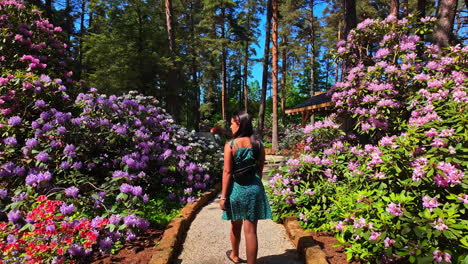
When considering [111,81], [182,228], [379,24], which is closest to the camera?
[182,228]

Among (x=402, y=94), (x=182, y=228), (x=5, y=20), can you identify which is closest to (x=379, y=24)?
(x=402, y=94)

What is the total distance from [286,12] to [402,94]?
19.5 metres

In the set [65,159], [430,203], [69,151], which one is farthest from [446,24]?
[65,159]

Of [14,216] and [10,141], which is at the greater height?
[10,141]

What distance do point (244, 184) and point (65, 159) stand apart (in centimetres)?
266

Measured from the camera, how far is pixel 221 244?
132 inches

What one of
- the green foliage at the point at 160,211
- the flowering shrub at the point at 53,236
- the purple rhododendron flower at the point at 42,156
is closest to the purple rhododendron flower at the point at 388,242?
the flowering shrub at the point at 53,236

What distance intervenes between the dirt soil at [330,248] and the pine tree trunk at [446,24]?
14.5 feet

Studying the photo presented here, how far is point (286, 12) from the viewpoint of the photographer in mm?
21344

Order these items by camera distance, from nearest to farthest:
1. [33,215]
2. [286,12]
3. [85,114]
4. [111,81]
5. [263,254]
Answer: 1. [33,215]
2. [263,254]
3. [85,114]
4. [111,81]
5. [286,12]

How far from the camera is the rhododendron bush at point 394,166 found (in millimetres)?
2082

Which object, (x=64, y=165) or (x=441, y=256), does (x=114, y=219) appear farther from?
(x=441, y=256)

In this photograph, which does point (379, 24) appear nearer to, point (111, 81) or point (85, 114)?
point (85, 114)

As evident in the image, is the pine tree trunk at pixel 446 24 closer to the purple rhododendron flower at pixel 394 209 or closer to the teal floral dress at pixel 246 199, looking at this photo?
the purple rhododendron flower at pixel 394 209
